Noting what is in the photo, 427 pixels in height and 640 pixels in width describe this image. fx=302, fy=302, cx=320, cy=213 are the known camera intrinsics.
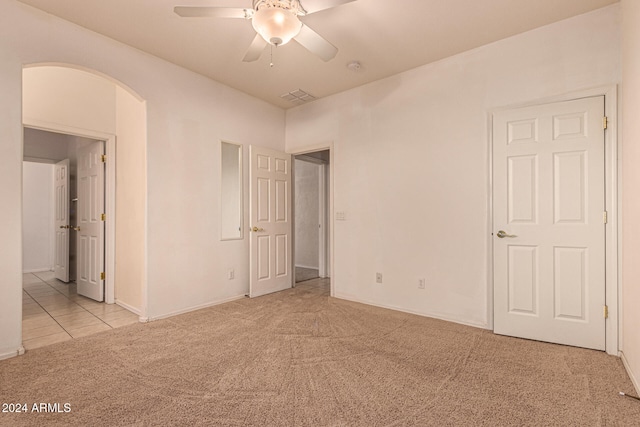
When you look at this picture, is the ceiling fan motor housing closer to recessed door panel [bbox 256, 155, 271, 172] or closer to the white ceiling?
the white ceiling

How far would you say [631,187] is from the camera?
209 cm

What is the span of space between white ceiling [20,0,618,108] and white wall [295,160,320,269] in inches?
126

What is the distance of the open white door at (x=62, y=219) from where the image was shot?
501 cm

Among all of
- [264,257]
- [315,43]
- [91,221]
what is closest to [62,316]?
[91,221]

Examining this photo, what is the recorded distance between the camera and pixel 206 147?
3797mm

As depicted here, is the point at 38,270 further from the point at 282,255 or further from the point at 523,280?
the point at 523,280

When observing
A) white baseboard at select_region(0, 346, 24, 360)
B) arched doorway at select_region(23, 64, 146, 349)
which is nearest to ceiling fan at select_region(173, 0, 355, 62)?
arched doorway at select_region(23, 64, 146, 349)

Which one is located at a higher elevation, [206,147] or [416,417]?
[206,147]

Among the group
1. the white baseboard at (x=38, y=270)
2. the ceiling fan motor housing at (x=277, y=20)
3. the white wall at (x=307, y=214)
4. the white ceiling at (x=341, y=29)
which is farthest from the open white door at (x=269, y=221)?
the white baseboard at (x=38, y=270)

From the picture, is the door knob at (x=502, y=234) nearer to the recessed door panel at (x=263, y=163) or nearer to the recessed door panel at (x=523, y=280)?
the recessed door panel at (x=523, y=280)

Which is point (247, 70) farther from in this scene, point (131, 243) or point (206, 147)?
point (131, 243)

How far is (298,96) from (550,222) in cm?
336

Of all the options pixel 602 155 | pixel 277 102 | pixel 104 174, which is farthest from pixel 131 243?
pixel 602 155

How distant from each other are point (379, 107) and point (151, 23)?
8.40 feet
